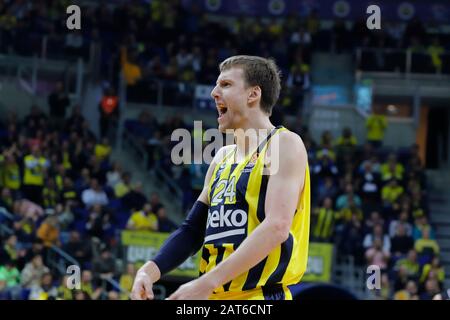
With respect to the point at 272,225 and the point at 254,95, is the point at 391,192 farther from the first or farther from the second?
the point at 272,225

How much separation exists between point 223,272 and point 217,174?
0.89 m

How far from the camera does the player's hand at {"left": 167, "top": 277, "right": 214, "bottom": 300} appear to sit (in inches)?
174

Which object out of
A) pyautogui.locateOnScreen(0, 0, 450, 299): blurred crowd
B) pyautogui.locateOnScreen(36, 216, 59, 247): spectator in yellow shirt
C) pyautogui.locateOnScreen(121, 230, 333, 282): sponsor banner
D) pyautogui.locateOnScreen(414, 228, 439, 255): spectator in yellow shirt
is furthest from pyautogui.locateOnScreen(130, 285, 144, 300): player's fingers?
pyautogui.locateOnScreen(414, 228, 439, 255): spectator in yellow shirt

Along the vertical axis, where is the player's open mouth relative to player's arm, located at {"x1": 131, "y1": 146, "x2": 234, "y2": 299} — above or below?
above

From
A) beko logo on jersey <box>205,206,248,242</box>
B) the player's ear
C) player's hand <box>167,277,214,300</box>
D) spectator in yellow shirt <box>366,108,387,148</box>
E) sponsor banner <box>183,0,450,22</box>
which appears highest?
sponsor banner <box>183,0,450,22</box>

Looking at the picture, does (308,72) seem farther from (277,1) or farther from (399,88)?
(277,1)

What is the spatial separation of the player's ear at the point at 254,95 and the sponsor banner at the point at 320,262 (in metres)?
14.1

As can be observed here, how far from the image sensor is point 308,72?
26.4 meters

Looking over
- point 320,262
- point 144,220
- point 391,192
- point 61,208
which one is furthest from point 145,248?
point 391,192

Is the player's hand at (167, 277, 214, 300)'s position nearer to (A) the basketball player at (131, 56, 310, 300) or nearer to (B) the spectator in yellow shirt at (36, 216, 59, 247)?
(A) the basketball player at (131, 56, 310, 300)

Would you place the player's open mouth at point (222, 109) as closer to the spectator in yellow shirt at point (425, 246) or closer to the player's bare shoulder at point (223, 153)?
the player's bare shoulder at point (223, 153)

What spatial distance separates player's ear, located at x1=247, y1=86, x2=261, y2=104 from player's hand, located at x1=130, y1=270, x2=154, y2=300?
1.04 m

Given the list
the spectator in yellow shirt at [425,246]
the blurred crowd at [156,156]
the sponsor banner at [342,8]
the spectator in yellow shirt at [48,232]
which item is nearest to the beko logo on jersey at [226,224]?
the blurred crowd at [156,156]
